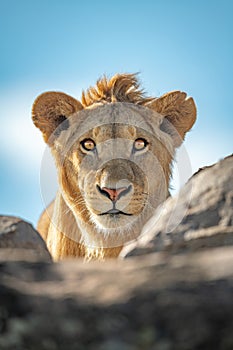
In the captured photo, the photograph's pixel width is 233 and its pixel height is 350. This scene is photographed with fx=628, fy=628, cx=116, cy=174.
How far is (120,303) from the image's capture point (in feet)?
5.53

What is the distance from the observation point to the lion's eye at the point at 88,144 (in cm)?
560

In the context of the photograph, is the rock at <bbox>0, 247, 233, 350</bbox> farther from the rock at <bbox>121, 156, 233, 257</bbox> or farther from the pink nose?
the pink nose

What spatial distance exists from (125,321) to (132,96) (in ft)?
15.2

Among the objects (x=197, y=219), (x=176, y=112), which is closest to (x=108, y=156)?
(x=176, y=112)

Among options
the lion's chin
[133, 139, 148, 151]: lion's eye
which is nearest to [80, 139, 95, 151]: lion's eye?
[133, 139, 148, 151]: lion's eye

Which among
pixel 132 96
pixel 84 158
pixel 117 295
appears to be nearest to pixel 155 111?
pixel 132 96

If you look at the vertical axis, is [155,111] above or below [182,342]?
above

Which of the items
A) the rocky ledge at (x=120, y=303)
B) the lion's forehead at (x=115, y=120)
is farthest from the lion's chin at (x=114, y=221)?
the rocky ledge at (x=120, y=303)

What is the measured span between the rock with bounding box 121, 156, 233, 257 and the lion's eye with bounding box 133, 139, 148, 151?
292cm

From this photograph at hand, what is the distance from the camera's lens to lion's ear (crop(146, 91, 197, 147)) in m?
6.01

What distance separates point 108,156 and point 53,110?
0.92 metres

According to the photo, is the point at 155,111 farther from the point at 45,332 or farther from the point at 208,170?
the point at 45,332

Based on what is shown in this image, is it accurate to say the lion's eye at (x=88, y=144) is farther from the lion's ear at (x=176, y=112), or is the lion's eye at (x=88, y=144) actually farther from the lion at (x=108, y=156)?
the lion's ear at (x=176, y=112)

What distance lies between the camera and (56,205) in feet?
20.6
